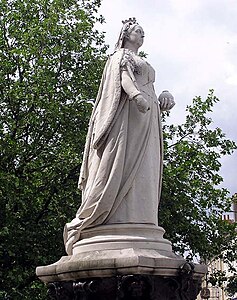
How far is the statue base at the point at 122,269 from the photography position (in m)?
6.70

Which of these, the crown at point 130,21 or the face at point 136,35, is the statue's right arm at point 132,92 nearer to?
the face at point 136,35

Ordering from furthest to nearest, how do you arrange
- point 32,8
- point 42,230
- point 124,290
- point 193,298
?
1. point 32,8
2. point 42,230
3. point 193,298
4. point 124,290

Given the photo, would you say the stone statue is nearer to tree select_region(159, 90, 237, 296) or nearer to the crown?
the crown

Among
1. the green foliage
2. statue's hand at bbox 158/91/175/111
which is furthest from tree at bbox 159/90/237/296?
statue's hand at bbox 158/91/175/111

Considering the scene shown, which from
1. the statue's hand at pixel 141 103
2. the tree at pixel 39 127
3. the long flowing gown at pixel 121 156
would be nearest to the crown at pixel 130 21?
the long flowing gown at pixel 121 156

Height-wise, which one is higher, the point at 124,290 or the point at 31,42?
the point at 31,42

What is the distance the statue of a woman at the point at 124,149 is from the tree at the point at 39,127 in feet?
31.8

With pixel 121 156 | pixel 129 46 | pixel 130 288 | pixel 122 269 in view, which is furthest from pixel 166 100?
pixel 130 288

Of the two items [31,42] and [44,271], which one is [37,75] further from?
[44,271]

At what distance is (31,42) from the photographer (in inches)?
795

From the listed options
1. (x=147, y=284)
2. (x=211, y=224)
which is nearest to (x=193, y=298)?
(x=147, y=284)

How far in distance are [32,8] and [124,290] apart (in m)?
16.3

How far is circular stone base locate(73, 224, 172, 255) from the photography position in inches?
285

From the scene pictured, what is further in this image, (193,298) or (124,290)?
(193,298)
